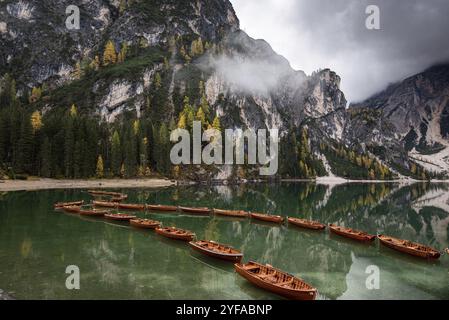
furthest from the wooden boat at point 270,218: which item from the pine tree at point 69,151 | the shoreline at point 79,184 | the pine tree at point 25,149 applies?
the pine tree at point 25,149

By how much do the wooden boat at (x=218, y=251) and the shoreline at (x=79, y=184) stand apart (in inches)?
3397

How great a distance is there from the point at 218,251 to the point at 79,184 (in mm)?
97814

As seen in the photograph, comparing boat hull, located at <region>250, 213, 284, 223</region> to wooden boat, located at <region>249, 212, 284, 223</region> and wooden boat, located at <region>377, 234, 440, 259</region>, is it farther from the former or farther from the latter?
wooden boat, located at <region>377, 234, 440, 259</region>

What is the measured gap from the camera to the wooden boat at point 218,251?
1296 inches

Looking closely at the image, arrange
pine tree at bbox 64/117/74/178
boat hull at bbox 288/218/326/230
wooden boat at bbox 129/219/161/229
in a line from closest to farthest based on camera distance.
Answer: wooden boat at bbox 129/219/161/229
boat hull at bbox 288/218/326/230
pine tree at bbox 64/117/74/178

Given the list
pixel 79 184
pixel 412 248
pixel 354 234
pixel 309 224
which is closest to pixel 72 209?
pixel 309 224

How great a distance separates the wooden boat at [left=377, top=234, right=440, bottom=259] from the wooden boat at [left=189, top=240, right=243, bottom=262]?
69.9 ft

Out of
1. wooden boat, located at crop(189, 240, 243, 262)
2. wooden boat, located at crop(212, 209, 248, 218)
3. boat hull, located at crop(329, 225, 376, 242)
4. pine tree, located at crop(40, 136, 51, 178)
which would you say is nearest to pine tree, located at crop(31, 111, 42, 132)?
pine tree, located at crop(40, 136, 51, 178)

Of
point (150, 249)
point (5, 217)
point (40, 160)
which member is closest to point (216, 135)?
point (40, 160)

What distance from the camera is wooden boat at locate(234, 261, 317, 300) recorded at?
2373cm

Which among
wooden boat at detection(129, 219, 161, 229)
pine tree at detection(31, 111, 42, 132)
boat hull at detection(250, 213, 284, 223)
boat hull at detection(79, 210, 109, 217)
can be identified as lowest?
boat hull at detection(250, 213, 284, 223)

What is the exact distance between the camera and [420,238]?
51812mm

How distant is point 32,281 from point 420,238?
52556 millimetres
